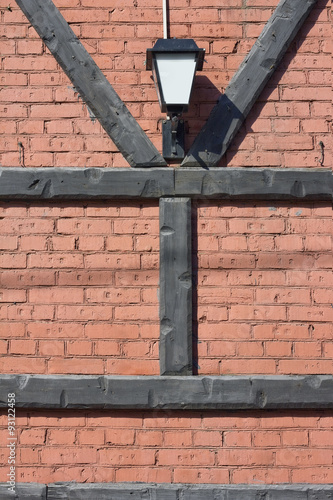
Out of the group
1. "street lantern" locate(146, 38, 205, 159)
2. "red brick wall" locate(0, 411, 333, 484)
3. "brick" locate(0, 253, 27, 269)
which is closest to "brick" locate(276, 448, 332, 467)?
"red brick wall" locate(0, 411, 333, 484)

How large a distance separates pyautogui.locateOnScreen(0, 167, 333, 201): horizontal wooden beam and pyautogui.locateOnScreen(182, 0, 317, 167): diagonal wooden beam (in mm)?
114

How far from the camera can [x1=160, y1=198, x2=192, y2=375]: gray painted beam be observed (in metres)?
2.92

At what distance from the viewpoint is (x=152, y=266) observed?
300 cm

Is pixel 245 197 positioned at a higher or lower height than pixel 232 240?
higher

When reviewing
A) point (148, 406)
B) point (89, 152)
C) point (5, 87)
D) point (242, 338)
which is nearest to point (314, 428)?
point (242, 338)

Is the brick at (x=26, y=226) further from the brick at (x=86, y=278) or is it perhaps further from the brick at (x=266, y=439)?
the brick at (x=266, y=439)

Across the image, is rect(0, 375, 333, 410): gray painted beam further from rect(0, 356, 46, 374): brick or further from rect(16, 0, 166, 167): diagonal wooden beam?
rect(16, 0, 166, 167): diagonal wooden beam

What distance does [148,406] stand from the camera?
9.43ft

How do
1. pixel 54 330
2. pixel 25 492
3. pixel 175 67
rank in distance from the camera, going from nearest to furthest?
1. pixel 175 67
2. pixel 25 492
3. pixel 54 330

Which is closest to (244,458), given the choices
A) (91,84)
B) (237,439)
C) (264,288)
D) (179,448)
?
(237,439)

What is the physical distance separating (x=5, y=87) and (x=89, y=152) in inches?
23.6

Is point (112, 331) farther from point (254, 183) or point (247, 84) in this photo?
point (247, 84)

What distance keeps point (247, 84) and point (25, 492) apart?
2.45 metres

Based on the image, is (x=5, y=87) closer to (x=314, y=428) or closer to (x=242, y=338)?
(x=242, y=338)
